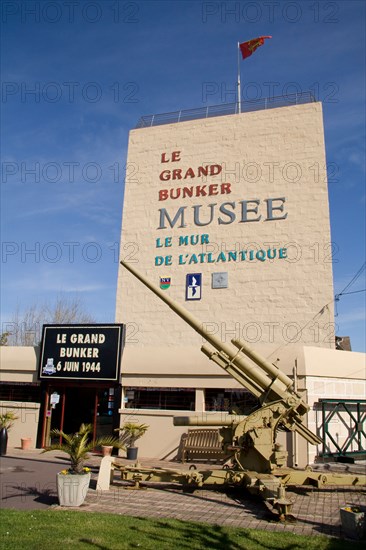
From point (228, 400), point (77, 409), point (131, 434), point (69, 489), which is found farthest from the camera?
point (77, 409)

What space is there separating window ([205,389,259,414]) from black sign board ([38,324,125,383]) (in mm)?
3945

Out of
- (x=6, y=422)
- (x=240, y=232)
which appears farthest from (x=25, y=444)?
(x=240, y=232)

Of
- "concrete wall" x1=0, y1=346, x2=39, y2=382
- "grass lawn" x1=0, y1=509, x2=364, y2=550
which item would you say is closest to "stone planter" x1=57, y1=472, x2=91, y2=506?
"grass lawn" x1=0, y1=509, x2=364, y2=550

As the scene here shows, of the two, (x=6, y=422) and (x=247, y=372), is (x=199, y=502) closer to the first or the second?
(x=247, y=372)

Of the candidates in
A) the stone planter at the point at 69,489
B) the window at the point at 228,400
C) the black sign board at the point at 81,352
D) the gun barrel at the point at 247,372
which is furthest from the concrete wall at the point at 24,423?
the stone planter at the point at 69,489

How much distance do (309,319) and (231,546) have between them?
1386cm

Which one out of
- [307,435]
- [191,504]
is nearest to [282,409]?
[307,435]

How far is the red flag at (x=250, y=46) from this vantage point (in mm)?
26000

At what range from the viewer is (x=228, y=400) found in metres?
19.4

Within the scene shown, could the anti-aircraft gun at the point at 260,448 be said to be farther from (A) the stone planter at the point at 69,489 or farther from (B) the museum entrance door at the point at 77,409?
(B) the museum entrance door at the point at 77,409

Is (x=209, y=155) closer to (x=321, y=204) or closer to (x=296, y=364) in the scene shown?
(x=321, y=204)

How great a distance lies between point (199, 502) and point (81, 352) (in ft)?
35.8

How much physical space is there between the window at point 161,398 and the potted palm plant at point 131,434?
0.95m

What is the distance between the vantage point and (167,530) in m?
8.97
